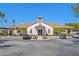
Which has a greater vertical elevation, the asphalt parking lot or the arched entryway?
the arched entryway

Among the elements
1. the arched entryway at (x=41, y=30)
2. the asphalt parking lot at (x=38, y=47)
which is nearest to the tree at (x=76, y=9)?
the asphalt parking lot at (x=38, y=47)

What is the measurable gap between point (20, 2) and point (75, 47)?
170 centimetres

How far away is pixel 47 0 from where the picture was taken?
341ft

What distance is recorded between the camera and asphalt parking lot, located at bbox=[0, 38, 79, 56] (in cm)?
10431

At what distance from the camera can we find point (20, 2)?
4099 inches

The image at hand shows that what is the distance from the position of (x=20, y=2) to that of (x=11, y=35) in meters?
0.85

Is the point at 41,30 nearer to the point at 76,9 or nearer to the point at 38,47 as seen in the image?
the point at 38,47

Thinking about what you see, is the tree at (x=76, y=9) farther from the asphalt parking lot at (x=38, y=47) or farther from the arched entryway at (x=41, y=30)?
the arched entryway at (x=41, y=30)

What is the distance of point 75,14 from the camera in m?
104

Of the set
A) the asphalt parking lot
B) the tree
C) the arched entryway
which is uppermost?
the tree

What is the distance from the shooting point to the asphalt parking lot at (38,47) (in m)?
104

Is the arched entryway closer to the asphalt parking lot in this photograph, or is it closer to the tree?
the asphalt parking lot

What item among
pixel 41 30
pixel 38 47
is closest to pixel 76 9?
pixel 41 30

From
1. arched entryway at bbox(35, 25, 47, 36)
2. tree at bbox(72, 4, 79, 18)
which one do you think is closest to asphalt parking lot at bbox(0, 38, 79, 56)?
arched entryway at bbox(35, 25, 47, 36)
